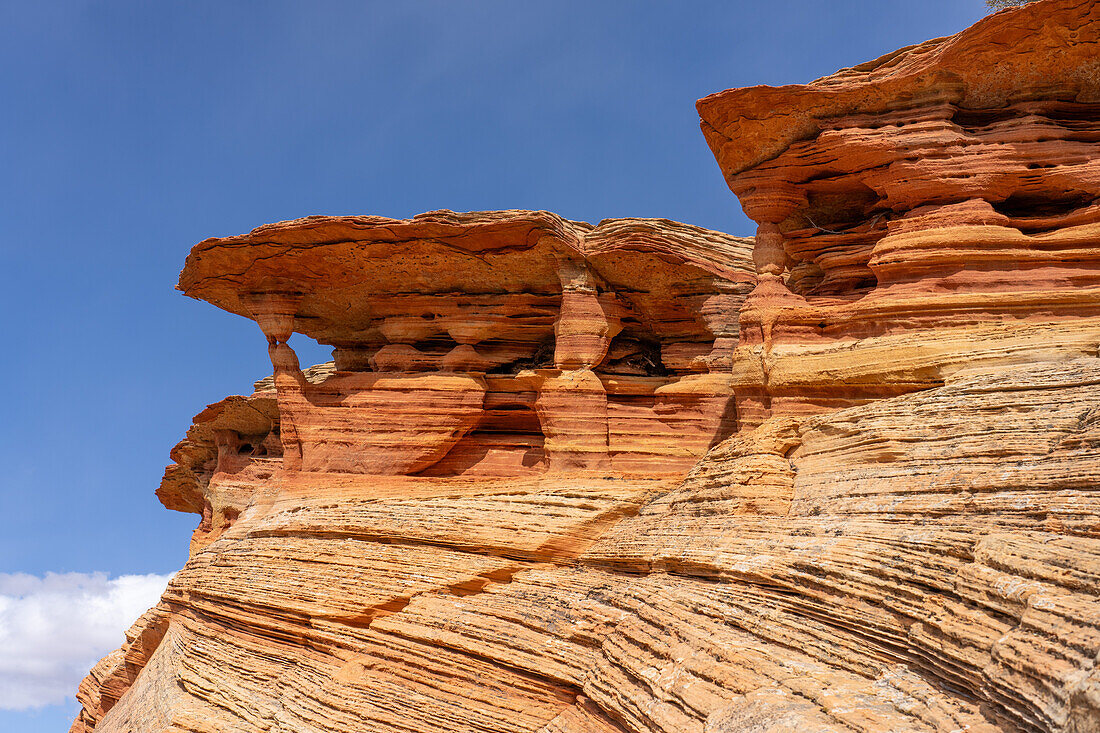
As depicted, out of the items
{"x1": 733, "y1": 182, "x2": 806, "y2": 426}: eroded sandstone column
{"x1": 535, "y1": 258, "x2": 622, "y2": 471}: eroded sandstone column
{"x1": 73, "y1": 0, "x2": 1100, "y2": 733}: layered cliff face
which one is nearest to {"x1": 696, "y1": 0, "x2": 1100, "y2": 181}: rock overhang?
{"x1": 73, "y1": 0, "x2": 1100, "y2": 733}: layered cliff face

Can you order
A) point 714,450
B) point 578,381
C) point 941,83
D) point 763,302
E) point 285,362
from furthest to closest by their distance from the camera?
point 285,362 → point 578,381 → point 763,302 → point 941,83 → point 714,450

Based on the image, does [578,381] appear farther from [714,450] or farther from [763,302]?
[714,450]

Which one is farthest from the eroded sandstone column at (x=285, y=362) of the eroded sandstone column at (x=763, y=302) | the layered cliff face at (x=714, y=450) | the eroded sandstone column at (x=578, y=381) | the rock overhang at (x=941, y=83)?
the rock overhang at (x=941, y=83)

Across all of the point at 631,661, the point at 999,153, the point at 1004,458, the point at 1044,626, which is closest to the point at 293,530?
the point at 631,661

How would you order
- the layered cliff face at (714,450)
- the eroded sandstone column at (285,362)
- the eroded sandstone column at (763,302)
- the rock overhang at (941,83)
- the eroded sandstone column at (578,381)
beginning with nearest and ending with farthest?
the layered cliff face at (714,450)
the rock overhang at (941,83)
the eroded sandstone column at (763,302)
the eroded sandstone column at (578,381)
the eroded sandstone column at (285,362)

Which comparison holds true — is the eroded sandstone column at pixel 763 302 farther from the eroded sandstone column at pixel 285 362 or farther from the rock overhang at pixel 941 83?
the eroded sandstone column at pixel 285 362

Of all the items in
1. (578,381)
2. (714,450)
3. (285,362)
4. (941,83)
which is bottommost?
(714,450)

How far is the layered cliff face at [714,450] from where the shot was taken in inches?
311

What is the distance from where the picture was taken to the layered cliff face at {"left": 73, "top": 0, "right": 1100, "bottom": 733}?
25.9 feet

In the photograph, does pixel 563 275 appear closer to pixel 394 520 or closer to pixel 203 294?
pixel 394 520

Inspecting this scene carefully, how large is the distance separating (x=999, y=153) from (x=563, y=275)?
9507 millimetres

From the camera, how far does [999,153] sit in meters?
15.2

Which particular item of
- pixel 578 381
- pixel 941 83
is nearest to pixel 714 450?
pixel 578 381

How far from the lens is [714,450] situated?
14.7m
